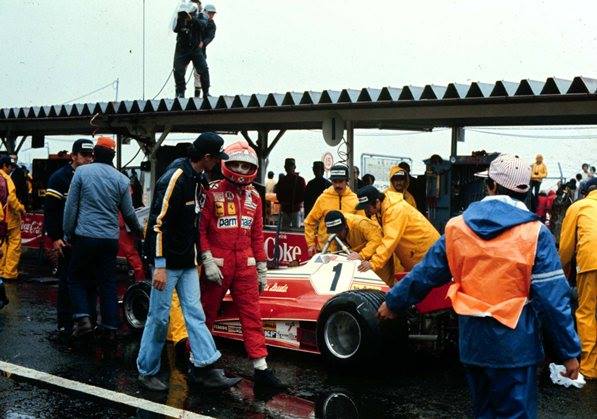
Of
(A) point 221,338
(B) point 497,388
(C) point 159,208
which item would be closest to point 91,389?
(C) point 159,208

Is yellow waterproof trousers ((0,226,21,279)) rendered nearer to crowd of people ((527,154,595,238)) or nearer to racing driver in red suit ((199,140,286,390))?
racing driver in red suit ((199,140,286,390))

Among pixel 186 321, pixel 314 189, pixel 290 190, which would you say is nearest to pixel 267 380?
pixel 186 321

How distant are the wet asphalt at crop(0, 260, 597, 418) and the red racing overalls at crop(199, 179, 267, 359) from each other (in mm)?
462

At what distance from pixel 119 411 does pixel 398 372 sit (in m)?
2.40

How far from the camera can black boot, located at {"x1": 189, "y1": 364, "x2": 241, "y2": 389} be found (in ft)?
19.5

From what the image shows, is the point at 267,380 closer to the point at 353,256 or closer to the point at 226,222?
the point at 226,222

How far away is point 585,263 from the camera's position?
22.1ft

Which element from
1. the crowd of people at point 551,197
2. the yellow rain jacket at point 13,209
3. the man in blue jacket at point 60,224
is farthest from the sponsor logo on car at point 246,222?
the crowd of people at point 551,197

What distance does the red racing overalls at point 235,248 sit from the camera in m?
6.07

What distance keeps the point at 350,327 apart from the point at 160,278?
1.68 meters

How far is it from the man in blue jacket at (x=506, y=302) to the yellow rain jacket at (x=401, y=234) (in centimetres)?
343

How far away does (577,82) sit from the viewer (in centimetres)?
949

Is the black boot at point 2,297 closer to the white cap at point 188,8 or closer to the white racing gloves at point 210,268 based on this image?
the white racing gloves at point 210,268

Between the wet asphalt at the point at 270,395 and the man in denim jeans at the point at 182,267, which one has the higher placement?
the man in denim jeans at the point at 182,267
